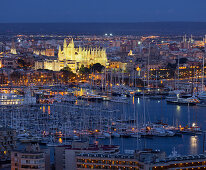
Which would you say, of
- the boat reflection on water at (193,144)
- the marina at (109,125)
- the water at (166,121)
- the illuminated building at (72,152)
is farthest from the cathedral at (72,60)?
the illuminated building at (72,152)

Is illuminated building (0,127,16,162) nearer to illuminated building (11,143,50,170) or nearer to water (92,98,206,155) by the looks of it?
illuminated building (11,143,50,170)

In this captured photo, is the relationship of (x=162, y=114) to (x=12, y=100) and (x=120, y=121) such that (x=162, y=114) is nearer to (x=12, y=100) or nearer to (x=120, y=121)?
(x=120, y=121)

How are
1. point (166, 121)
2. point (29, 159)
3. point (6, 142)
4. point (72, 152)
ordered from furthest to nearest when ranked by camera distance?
point (166, 121) < point (6, 142) < point (72, 152) < point (29, 159)

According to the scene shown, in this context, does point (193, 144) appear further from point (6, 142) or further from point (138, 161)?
point (138, 161)

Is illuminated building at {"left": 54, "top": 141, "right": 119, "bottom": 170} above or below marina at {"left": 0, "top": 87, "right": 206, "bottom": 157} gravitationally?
above

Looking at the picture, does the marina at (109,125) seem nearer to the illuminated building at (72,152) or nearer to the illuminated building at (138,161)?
the illuminated building at (72,152)

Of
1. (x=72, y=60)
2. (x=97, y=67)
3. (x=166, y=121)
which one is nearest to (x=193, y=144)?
(x=166, y=121)

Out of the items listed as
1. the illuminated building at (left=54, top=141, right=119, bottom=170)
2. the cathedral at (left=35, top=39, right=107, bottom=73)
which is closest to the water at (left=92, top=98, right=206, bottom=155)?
the illuminated building at (left=54, top=141, right=119, bottom=170)

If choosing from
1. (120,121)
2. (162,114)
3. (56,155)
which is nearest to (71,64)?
(162,114)
